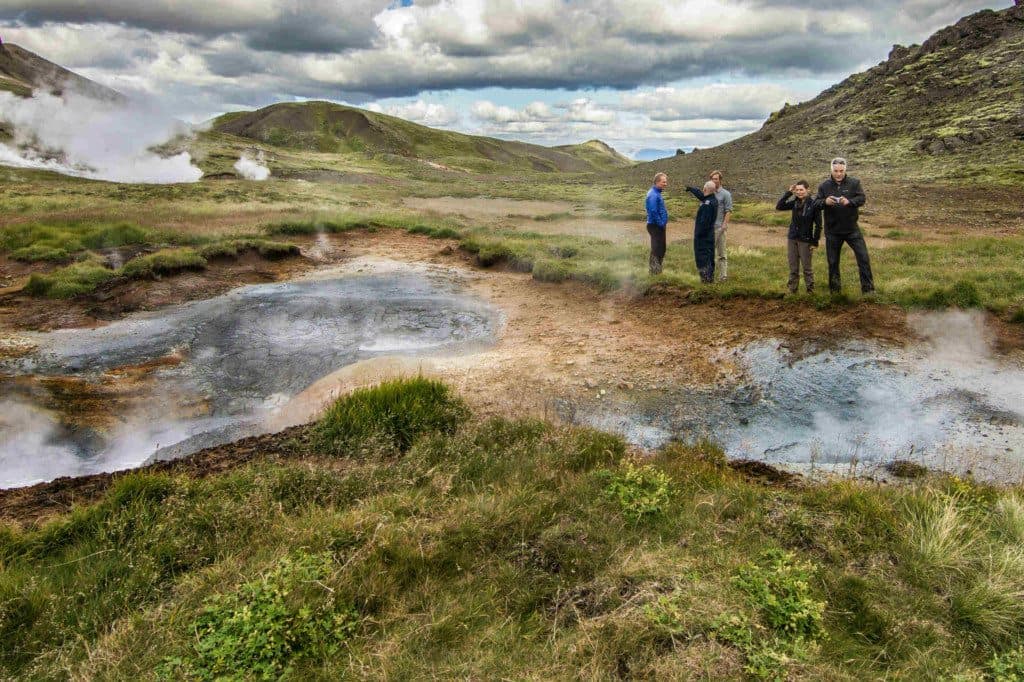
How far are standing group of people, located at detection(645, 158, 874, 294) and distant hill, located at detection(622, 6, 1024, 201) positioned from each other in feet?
85.4

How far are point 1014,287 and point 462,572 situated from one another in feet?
36.0

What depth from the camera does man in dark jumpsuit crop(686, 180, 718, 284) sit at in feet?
36.2

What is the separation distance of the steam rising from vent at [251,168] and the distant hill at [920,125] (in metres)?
40.4

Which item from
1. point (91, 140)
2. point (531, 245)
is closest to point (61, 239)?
point (531, 245)

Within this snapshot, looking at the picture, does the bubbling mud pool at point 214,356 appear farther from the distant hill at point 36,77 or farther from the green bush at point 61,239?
the distant hill at point 36,77

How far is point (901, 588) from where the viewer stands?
3.60m

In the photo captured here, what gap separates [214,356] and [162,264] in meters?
5.82

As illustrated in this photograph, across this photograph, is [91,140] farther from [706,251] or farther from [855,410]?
[855,410]

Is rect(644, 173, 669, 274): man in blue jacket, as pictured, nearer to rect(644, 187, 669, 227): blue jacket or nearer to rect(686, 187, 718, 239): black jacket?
rect(644, 187, 669, 227): blue jacket

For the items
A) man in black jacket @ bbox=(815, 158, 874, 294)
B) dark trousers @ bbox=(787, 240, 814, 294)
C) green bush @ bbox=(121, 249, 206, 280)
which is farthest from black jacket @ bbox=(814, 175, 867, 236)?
green bush @ bbox=(121, 249, 206, 280)

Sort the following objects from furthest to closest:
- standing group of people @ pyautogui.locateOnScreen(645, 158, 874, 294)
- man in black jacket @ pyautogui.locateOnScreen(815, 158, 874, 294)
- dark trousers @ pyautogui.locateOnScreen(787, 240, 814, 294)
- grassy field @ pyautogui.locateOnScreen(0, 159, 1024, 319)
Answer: grassy field @ pyautogui.locateOnScreen(0, 159, 1024, 319) < dark trousers @ pyautogui.locateOnScreen(787, 240, 814, 294) < standing group of people @ pyautogui.locateOnScreen(645, 158, 874, 294) < man in black jacket @ pyautogui.locateOnScreen(815, 158, 874, 294)

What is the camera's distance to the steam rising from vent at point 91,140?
44844 millimetres

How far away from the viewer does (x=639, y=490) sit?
4715 millimetres

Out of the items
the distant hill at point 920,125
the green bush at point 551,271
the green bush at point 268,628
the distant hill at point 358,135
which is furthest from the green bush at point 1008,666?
the distant hill at point 358,135
